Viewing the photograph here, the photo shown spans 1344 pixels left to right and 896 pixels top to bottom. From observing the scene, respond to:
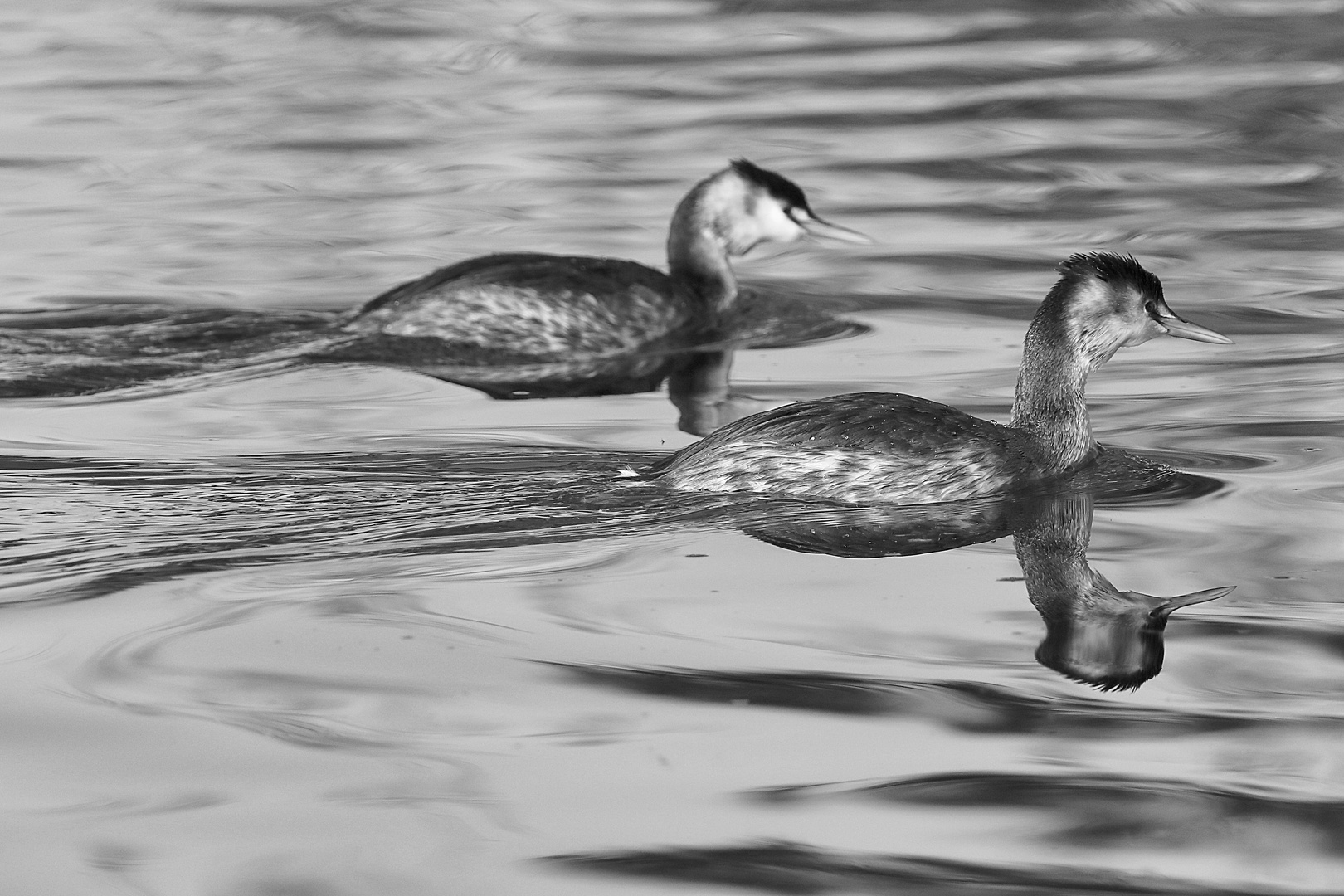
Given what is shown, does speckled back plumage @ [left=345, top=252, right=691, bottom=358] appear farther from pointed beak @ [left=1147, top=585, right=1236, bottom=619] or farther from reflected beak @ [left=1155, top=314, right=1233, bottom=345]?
pointed beak @ [left=1147, top=585, right=1236, bottom=619]

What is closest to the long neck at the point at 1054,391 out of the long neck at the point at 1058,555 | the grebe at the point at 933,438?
the grebe at the point at 933,438

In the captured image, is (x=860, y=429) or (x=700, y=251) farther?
(x=700, y=251)

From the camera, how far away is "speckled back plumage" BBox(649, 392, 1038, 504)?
24.1 feet

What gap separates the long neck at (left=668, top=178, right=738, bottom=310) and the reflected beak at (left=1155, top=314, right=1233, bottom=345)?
382 centimetres

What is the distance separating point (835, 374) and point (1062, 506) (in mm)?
2430

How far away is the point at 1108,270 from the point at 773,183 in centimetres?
428

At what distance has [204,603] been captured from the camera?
626cm

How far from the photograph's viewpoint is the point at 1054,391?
25.9 ft

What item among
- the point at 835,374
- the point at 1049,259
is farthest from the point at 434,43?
the point at 835,374

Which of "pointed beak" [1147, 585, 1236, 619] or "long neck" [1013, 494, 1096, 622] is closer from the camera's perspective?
"pointed beak" [1147, 585, 1236, 619]

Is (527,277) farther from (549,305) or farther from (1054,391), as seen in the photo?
(1054,391)


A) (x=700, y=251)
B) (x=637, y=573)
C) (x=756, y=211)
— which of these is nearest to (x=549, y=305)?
(x=700, y=251)

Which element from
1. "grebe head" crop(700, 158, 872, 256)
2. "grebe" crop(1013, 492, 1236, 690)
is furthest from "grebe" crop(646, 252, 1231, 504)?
"grebe head" crop(700, 158, 872, 256)

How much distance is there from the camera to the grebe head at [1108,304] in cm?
791
